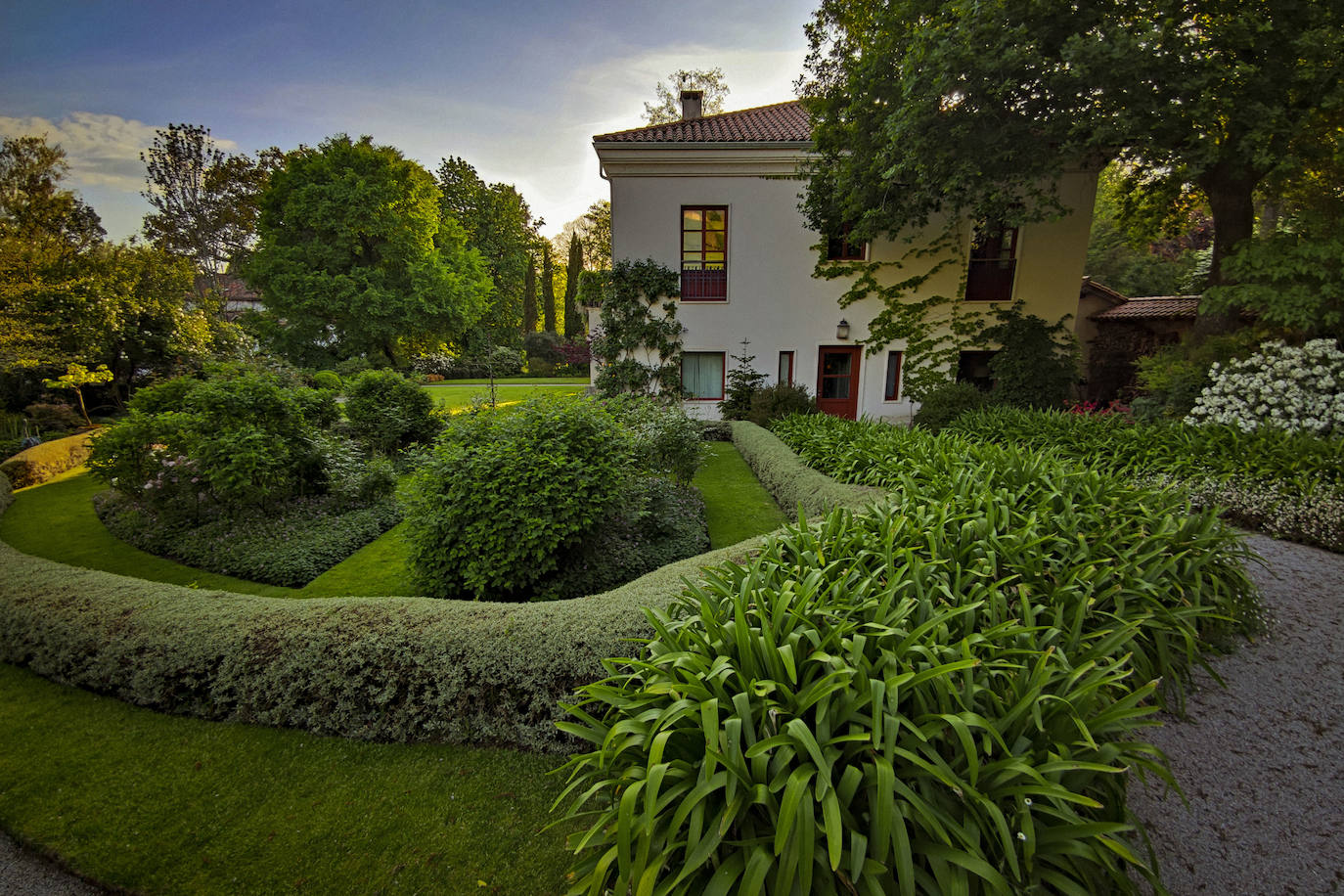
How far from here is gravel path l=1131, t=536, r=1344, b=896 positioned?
193cm

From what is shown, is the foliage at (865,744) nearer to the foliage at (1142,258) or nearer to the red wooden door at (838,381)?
the red wooden door at (838,381)

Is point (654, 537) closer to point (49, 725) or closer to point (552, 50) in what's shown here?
point (49, 725)

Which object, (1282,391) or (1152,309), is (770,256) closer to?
(1282,391)

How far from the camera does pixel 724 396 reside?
12.8m

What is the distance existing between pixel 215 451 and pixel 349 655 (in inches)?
179

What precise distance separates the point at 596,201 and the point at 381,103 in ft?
86.6

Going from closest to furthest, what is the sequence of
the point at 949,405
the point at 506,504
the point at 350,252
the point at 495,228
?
the point at 506,504, the point at 949,405, the point at 350,252, the point at 495,228

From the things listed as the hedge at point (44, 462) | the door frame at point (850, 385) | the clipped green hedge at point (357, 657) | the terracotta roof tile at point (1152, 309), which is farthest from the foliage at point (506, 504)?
the terracotta roof tile at point (1152, 309)

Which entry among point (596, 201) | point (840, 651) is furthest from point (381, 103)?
point (596, 201)

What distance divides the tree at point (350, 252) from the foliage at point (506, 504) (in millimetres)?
16731

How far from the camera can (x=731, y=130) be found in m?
12.3

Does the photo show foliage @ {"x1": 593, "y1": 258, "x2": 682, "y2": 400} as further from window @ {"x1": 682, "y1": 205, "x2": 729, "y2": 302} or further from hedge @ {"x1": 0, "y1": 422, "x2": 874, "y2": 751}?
hedge @ {"x1": 0, "y1": 422, "x2": 874, "y2": 751}

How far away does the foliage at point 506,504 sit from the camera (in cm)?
386

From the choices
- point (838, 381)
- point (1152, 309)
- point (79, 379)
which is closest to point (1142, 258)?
point (1152, 309)
